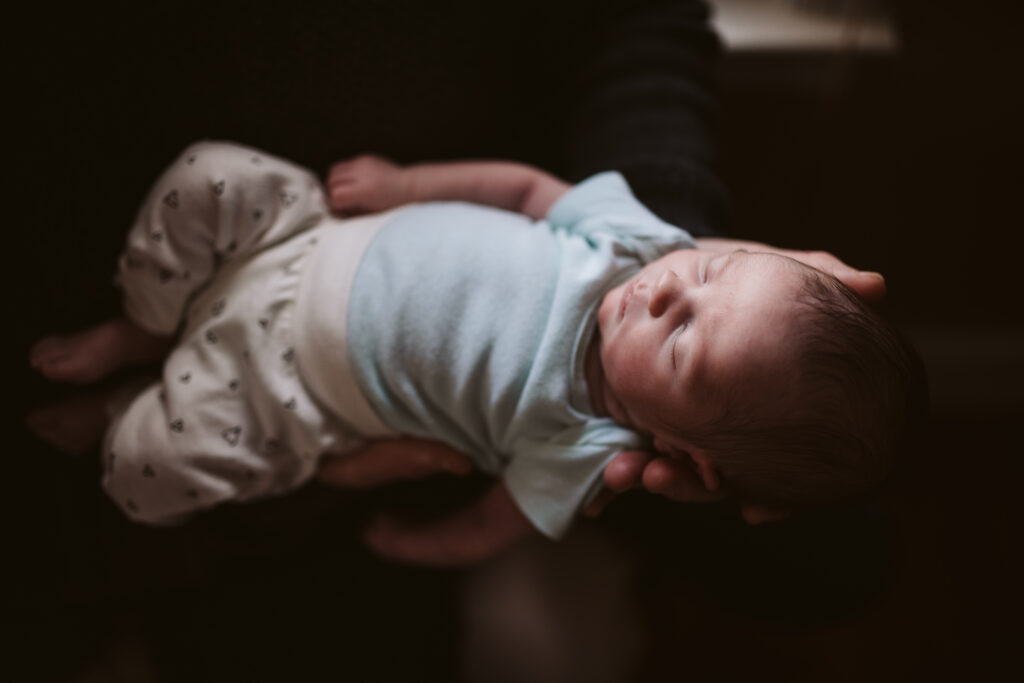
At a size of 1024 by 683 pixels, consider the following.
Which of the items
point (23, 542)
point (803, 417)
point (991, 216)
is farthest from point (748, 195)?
point (23, 542)

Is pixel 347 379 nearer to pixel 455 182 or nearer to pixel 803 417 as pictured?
pixel 455 182

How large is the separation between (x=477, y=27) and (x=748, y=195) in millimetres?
750

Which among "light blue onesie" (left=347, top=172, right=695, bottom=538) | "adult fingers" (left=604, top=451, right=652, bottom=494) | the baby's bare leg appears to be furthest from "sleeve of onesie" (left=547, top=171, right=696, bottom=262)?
the baby's bare leg

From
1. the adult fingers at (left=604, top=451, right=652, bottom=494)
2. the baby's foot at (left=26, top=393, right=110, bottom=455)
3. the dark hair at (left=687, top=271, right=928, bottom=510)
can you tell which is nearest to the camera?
the dark hair at (left=687, top=271, right=928, bottom=510)

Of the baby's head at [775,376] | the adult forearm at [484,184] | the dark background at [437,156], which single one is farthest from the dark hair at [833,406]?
the adult forearm at [484,184]

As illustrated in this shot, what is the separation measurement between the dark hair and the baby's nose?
101 millimetres

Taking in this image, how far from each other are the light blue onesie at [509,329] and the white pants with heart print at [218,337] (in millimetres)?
100

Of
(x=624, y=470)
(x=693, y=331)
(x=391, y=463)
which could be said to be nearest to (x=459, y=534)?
(x=391, y=463)

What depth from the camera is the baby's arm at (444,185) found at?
84 centimetres

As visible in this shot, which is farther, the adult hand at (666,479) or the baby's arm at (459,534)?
the baby's arm at (459,534)

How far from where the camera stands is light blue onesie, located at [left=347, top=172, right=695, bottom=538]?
75 cm

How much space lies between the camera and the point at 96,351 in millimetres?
796

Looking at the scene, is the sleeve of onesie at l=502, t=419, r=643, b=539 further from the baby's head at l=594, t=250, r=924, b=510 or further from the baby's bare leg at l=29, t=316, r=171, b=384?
the baby's bare leg at l=29, t=316, r=171, b=384

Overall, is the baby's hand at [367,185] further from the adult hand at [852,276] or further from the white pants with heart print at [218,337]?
the adult hand at [852,276]
